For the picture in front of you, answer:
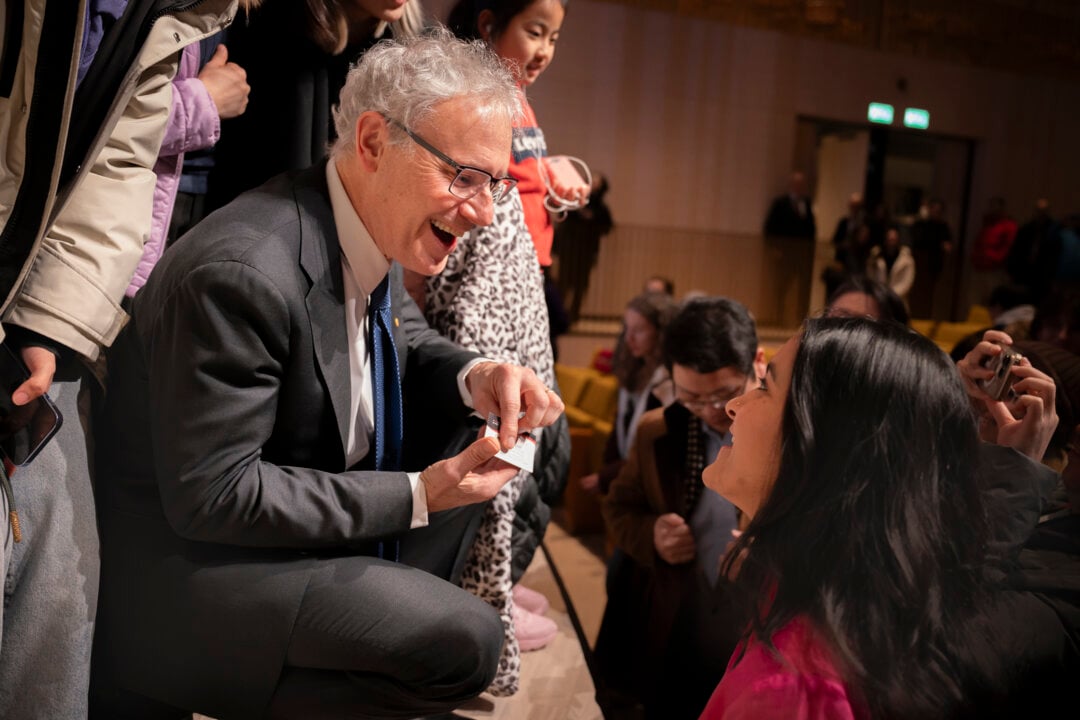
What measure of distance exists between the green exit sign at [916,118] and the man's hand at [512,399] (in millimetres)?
8651

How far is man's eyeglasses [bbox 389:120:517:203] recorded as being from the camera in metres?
1.45

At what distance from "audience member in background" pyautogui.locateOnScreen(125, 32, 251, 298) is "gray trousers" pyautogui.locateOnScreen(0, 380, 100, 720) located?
0.37 meters

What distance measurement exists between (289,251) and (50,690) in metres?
0.69

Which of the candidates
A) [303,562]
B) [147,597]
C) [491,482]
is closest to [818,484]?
[491,482]

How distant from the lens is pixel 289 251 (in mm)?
1391

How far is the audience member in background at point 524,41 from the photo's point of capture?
203 centimetres

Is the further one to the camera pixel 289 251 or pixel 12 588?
pixel 289 251

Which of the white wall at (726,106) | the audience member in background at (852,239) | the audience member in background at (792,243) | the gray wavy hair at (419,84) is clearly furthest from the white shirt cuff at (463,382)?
the audience member in background at (792,243)

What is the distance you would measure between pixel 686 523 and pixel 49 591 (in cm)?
152

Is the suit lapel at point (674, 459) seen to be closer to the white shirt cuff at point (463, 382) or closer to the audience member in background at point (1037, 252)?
the white shirt cuff at point (463, 382)

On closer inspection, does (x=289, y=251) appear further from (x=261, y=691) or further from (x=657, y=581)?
(x=657, y=581)

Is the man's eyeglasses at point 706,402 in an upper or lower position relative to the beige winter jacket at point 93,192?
Answer: lower

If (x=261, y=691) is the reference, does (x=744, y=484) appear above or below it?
above

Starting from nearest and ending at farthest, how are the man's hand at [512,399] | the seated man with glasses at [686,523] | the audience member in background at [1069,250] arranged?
the man's hand at [512,399]
the seated man with glasses at [686,523]
the audience member in background at [1069,250]
